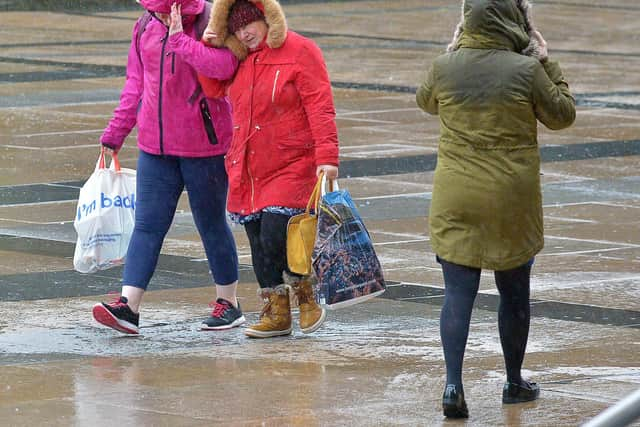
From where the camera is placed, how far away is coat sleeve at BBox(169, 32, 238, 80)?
22.8 ft

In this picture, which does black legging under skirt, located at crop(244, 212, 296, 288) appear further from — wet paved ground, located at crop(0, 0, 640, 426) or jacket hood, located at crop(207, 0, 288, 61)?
jacket hood, located at crop(207, 0, 288, 61)

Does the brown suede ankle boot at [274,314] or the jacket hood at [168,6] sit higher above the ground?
the jacket hood at [168,6]

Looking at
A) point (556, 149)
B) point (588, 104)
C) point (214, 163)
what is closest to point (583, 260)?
point (214, 163)

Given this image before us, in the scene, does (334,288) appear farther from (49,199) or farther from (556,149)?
(556,149)

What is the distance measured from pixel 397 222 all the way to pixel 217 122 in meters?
3.40

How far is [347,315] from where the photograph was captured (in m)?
7.66

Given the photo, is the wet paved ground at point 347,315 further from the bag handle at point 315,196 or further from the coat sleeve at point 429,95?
the coat sleeve at point 429,95

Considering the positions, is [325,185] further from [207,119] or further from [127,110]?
[127,110]

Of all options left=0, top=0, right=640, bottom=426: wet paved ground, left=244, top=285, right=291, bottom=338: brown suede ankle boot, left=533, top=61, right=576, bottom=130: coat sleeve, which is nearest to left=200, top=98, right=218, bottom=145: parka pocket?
left=244, top=285, right=291, bottom=338: brown suede ankle boot

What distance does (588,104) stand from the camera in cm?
1769

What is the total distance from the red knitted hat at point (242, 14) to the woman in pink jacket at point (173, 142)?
13cm

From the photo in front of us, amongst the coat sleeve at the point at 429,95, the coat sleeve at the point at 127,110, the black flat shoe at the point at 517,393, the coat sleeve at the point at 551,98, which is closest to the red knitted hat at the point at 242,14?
the coat sleeve at the point at 127,110

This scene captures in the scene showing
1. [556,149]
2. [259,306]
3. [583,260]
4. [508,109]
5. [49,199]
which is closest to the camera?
[508,109]

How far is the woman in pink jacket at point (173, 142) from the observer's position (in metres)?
7.06
